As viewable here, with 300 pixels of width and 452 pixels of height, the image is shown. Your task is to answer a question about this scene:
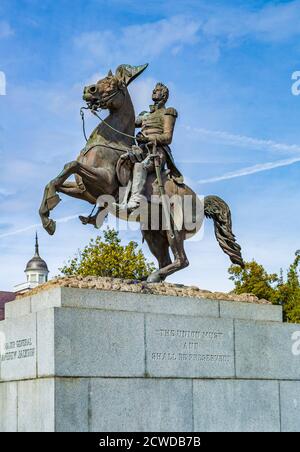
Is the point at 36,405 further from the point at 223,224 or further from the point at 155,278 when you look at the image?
the point at 223,224

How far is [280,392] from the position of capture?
Answer: 13.4 metres

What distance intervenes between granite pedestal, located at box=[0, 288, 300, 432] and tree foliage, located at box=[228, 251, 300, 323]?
80.6 feet

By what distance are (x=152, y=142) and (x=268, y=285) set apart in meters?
27.0

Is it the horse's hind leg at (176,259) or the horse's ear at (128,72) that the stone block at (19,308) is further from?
the horse's ear at (128,72)

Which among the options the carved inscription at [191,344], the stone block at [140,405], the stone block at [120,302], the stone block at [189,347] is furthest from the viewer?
the carved inscription at [191,344]

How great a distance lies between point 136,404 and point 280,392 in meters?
3.10

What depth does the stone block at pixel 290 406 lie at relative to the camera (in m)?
13.3

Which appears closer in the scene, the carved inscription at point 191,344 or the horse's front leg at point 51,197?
the carved inscription at point 191,344

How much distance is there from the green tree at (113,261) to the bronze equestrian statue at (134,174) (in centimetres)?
2148

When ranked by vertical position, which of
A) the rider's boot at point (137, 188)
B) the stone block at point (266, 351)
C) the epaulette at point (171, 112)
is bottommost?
the stone block at point (266, 351)

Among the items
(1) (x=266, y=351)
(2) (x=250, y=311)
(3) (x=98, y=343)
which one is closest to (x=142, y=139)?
(2) (x=250, y=311)

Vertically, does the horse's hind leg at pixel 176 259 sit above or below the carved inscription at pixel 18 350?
above

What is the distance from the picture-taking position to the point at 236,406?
12.6 metres

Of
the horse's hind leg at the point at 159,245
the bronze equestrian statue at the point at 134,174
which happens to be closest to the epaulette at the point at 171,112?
the bronze equestrian statue at the point at 134,174
